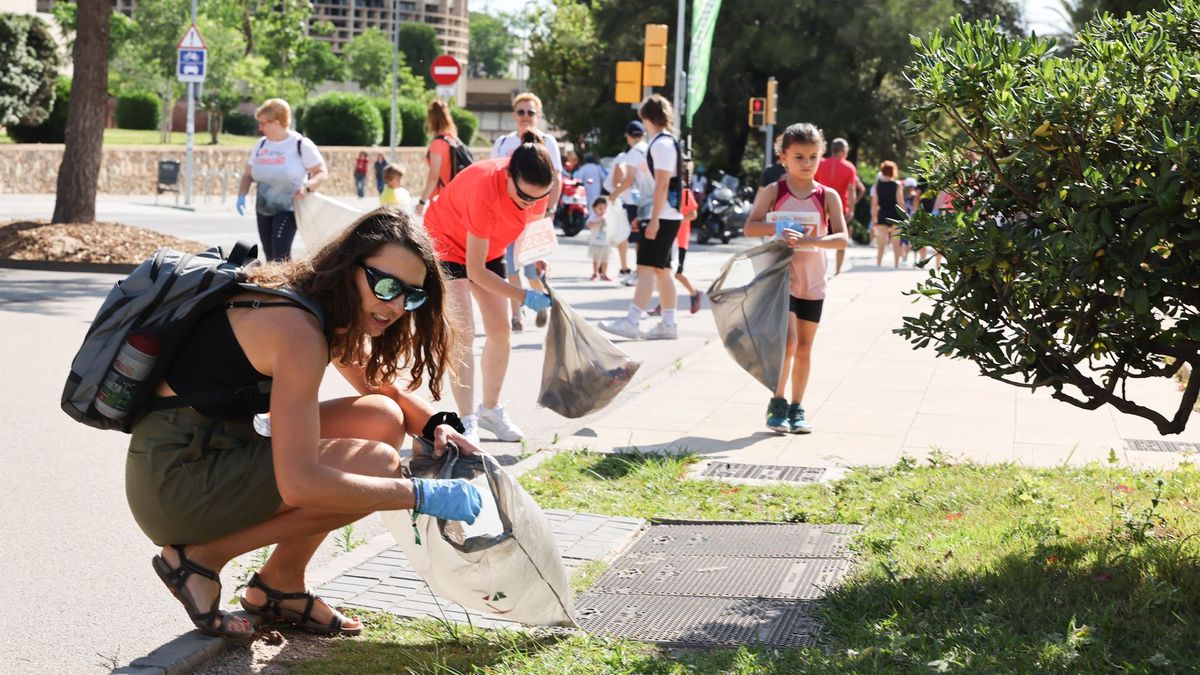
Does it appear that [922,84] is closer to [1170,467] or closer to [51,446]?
[1170,467]

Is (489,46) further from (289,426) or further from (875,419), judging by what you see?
(289,426)

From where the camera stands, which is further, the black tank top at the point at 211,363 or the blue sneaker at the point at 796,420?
the blue sneaker at the point at 796,420

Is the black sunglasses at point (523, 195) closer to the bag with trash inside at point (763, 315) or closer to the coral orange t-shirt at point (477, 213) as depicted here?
the coral orange t-shirt at point (477, 213)

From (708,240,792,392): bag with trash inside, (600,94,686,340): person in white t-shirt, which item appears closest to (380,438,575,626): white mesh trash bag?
(708,240,792,392): bag with trash inside

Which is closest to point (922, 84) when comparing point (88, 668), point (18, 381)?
point (88, 668)

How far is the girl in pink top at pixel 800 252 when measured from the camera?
8117 millimetres

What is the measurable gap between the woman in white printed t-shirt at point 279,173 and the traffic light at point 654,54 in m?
11.8

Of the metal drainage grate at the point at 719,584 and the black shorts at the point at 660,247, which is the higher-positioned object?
the black shorts at the point at 660,247

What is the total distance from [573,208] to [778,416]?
19736 millimetres

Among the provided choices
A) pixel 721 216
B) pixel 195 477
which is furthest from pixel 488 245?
pixel 721 216

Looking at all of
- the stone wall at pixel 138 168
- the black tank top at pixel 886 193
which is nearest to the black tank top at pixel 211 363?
the black tank top at pixel 886 193

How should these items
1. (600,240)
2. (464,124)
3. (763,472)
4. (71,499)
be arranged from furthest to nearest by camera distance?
1. (464,124)
2. (600,240)
3. (763,472)
4. (71,499)

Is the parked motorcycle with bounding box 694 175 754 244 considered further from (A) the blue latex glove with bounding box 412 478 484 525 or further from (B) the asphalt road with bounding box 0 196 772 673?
(A) the blue latex glove with bounding box 412 478 484 525

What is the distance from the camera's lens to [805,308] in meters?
8.23
